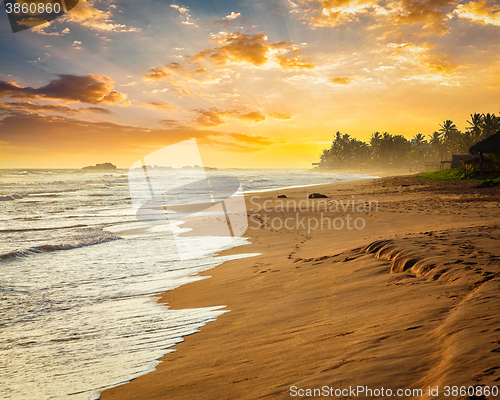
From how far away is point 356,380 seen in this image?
2.17 m

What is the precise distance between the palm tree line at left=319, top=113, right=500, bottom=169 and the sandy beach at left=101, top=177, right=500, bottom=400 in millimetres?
71584

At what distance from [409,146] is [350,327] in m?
120

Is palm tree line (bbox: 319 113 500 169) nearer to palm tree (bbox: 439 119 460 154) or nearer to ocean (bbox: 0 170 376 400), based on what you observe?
palm tree (bbox: 439 119 460 154)

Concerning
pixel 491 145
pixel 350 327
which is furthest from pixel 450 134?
pixel 350 327

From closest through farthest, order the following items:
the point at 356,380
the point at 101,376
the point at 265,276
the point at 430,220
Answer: the point at 356,380 → the point at 101,376 → the point at 265,276 → the point at 430,220

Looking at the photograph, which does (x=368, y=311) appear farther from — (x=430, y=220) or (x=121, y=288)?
(x=430, y=220)

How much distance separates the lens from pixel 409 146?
108438mm

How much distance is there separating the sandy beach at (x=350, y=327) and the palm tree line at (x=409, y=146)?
235 feet

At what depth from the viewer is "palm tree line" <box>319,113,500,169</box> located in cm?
6562

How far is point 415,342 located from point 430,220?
28.0 feet

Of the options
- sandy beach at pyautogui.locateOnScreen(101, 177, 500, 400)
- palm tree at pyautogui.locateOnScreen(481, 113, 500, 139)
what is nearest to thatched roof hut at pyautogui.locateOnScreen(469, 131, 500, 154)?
sandy beach at pyautogui.locateOnScreen(101, 177, 500, 400)

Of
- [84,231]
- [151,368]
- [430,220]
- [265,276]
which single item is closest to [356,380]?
[151,368]

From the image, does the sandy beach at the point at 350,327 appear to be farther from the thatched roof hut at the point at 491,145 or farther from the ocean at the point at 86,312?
the thatched roof hut at the point at 491,145

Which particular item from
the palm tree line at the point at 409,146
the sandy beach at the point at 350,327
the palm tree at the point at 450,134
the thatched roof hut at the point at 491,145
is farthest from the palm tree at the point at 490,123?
the sandy beach at the point at 350,327
